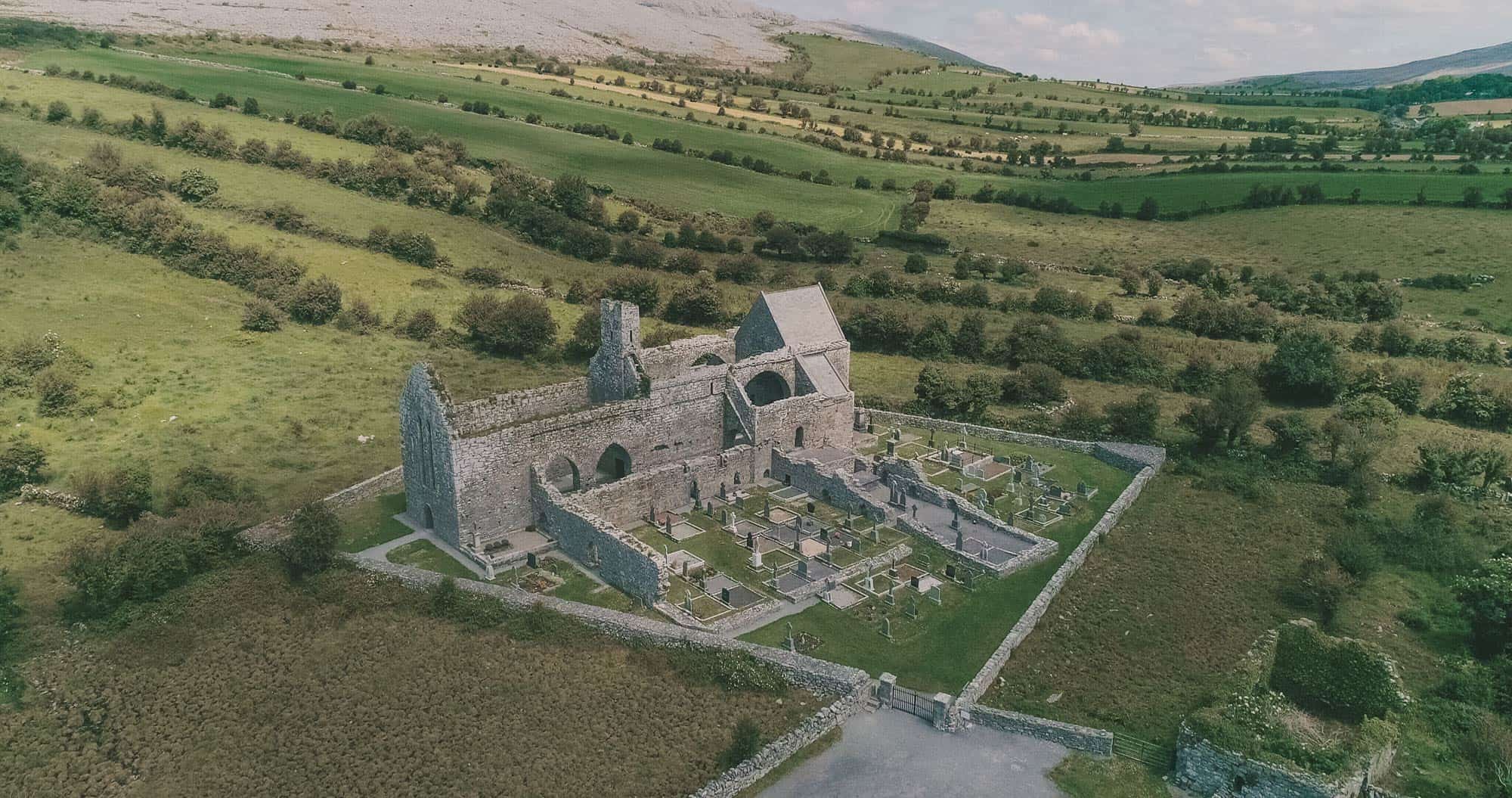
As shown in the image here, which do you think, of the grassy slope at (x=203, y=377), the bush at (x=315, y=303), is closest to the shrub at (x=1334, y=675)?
the grassy slope at (x=203, y=377)

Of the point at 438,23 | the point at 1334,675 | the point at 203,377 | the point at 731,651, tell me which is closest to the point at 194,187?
the point at 203,377

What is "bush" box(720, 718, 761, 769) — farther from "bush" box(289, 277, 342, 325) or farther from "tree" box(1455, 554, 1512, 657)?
"bush" box(289, 277, 342, 325)

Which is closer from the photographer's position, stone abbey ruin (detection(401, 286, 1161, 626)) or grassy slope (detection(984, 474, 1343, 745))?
grassy slope (detection(984, 474, 1343, 745))

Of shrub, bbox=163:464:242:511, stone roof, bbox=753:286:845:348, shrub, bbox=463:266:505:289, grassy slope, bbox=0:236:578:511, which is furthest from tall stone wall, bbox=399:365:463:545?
shrub, bbox=463:266:505:289

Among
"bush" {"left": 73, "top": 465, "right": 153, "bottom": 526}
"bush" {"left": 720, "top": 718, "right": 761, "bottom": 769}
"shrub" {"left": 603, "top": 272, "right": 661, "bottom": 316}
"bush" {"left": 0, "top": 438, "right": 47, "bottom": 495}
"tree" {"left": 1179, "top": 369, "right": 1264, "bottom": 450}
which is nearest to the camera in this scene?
"bush" {"left": 720, "top": 718, "right": 761, "bottom": 769}

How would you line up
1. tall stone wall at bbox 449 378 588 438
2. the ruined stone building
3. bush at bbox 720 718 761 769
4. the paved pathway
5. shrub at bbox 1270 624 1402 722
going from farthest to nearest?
tall stone wall at bbox 449 378 588 438
the ruined stone building
shrub at bbox 1270 624 1402 722
bush at bbox 720 718 761 769
the paved pathway

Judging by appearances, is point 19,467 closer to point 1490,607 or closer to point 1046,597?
point 1046,597

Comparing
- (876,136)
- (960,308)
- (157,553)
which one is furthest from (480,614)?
(876,136)
